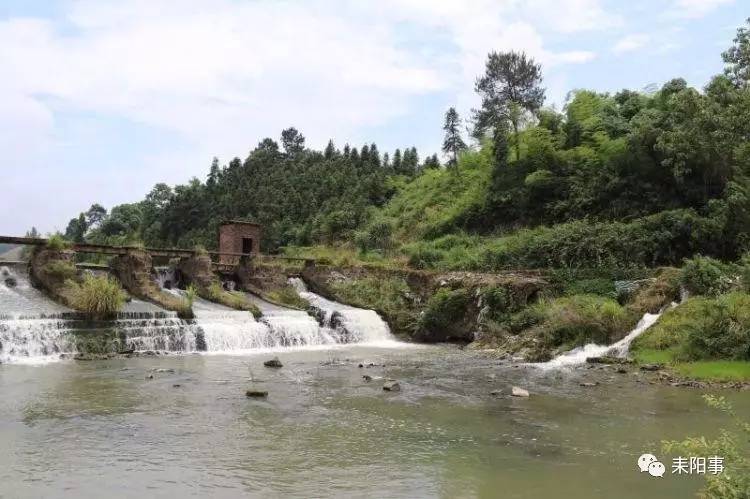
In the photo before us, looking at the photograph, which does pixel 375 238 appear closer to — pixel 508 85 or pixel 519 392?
pixel 508 85

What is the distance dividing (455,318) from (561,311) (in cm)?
515

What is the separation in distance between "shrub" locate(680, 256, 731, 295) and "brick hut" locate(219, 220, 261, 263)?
22729mm

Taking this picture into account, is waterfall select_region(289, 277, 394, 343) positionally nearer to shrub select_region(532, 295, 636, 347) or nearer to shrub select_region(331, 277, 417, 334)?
shrub select_region(331, 277, 417, 334)

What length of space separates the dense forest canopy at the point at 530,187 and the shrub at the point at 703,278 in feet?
15.5

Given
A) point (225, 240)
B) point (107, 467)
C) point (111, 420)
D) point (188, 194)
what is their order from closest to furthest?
point (107, 467) → point (111, 420) → point (225, 240) → point (188, 194)

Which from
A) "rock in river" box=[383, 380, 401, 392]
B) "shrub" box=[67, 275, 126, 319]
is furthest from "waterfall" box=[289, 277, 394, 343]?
"rock in river" box=[383, 380, 401, 392]

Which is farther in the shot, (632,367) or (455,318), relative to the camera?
(455,318)

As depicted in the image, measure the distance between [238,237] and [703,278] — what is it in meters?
24.5

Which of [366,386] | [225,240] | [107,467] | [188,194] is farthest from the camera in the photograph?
[188,194]

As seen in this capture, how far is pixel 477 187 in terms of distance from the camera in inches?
1617

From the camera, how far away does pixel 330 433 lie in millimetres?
9797

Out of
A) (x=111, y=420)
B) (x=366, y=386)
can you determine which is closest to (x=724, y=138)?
(x=366, y=386)

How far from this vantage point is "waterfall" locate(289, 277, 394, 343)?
2397 centimetres

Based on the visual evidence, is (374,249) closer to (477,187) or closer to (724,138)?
(477,187)
